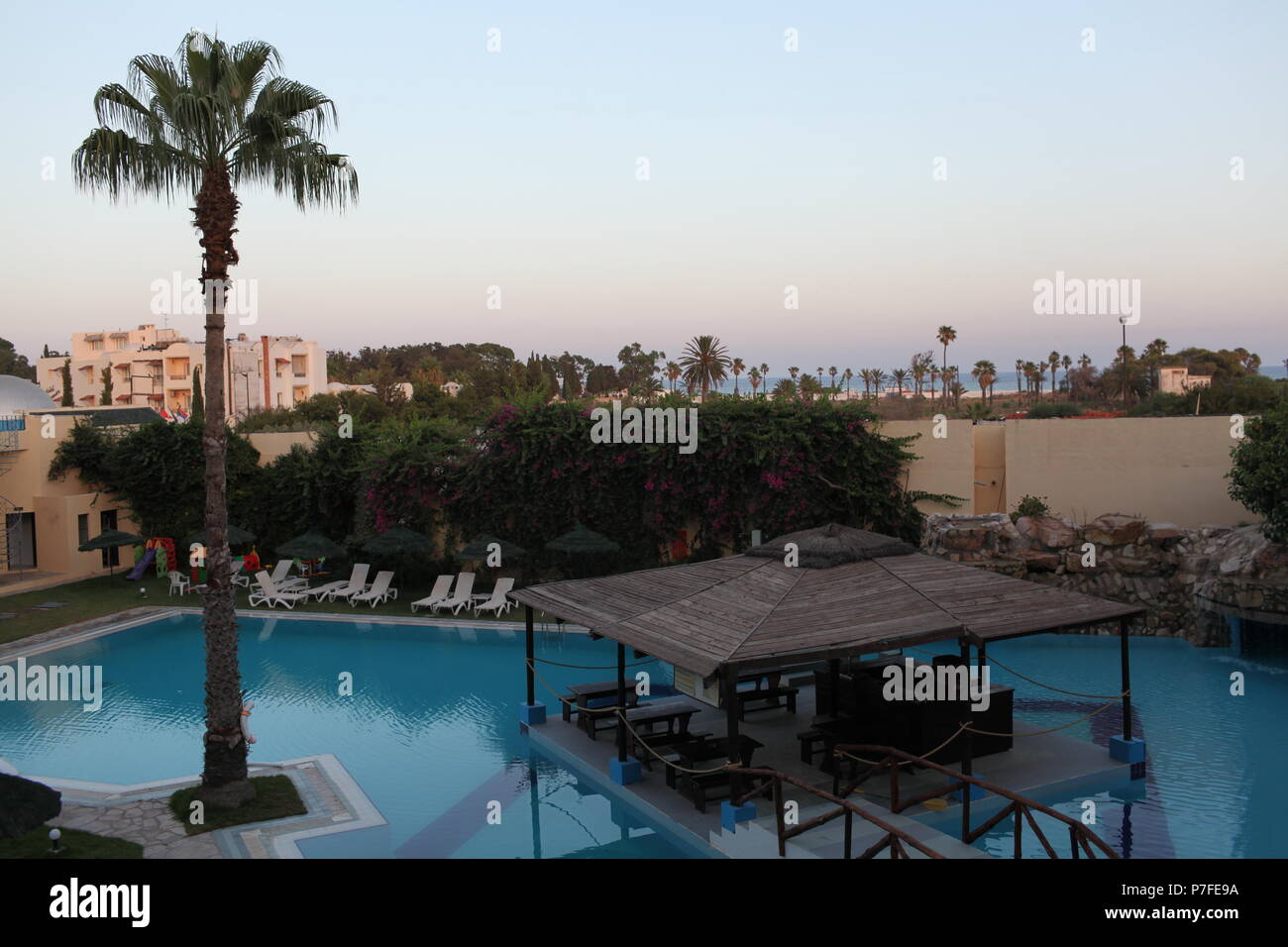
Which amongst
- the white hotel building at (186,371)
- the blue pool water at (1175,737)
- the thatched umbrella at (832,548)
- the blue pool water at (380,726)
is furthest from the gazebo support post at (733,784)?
the white hotel building at (186,371)

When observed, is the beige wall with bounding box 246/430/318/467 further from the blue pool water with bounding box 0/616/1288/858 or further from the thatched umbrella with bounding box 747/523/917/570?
the thatched umbrella with bounding box 747/523/917/570

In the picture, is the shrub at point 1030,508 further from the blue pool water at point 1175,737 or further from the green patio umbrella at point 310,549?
the green patio umbrella at point 310,549

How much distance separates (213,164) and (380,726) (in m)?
7.43

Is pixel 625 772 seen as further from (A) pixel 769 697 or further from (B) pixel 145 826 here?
(B) pixel 145 826

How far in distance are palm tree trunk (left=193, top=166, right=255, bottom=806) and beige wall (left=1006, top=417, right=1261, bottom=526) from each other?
1619cm

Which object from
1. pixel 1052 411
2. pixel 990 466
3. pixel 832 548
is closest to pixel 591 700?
pixel 832 548

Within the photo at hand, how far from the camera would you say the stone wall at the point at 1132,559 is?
641 inches

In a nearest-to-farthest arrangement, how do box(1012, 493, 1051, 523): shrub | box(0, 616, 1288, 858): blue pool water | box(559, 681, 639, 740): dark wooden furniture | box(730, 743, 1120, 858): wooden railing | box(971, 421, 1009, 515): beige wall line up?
box(730, 743, 1120, 858): wooden railing → box(0, 616, 1288, 858): blue pool water → box(559, 681, 639, 740): dark wooden furniture → box(1012, 493, 1051, 523): shrub → box(971, 421, 1009, 515): beige wall

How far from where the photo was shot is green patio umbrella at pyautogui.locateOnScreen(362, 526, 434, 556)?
2098 centimetres

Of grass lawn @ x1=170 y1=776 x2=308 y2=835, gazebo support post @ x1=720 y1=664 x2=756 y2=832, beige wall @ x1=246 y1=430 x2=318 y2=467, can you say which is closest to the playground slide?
beige wall @ x1=246 y1=430 x2=318 y2=467

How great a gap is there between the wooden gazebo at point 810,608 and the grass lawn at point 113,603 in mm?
8020

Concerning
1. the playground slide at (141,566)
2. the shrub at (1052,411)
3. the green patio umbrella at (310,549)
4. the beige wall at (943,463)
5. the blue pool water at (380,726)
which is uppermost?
the shrub at (1052,411)

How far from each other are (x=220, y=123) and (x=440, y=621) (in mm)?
11776
